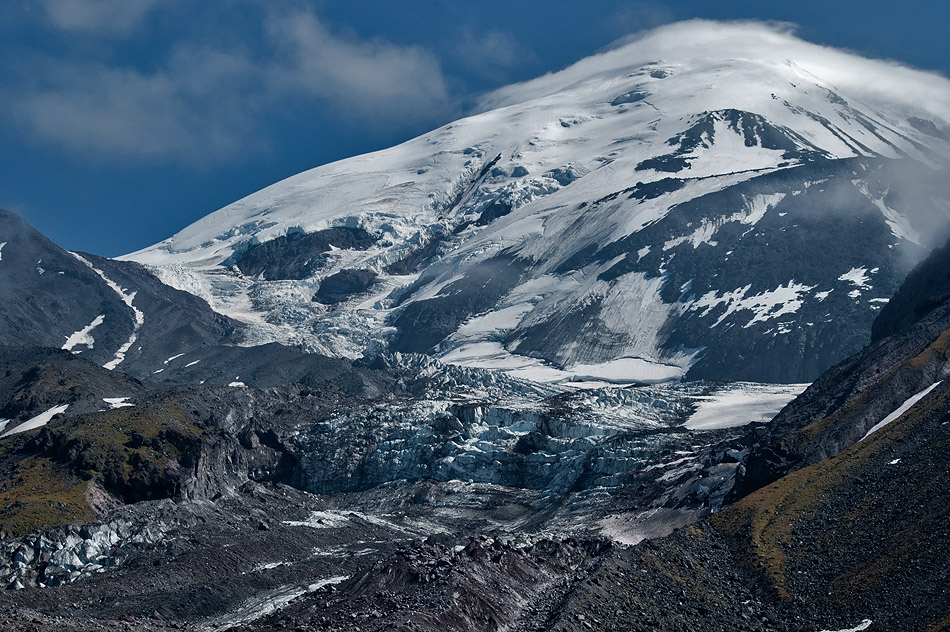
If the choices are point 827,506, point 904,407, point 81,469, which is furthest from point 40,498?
point 904,407

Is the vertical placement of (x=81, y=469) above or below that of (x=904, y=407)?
above

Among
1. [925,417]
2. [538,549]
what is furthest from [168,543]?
[925,417]

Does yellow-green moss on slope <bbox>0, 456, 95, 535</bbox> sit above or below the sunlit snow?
above

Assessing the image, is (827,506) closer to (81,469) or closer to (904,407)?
(904,407)

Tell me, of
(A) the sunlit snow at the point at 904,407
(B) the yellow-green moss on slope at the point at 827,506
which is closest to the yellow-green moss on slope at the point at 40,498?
(B) the yellow-green moss on slope at the point at 827,506

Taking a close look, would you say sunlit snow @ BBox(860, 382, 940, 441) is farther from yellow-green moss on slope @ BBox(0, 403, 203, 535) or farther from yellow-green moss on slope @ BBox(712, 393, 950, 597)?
yellow-green moss on slope @ BBox(0, 403, 203, 535)

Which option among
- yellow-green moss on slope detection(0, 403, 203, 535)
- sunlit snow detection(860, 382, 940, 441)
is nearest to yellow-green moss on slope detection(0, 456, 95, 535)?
yellow-green moss on slope detection(0, 403, 203, 535)

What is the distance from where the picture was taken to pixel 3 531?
486 feet

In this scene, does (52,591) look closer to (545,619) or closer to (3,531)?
(3,531)

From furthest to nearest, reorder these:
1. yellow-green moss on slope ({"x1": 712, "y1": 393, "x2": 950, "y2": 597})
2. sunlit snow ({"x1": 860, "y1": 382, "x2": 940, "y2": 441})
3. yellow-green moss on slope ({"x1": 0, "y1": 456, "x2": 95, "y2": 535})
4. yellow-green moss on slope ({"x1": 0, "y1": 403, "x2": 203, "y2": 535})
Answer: yellow-green moss on slope ({"x1": 0, "y1": 403, "x2": 203, "y2": 535})
yellow-green moss on slope ({"x1": 0, "y1": 456, "x2": 95, "y2": 535})
sunlit snow ({"x1": 860, "y1": 382, "x2": 940, "y2": 441})
yellow-green moss on slope ({"x1": 712, "y1": 393, "x2": 950, "y2": 597})

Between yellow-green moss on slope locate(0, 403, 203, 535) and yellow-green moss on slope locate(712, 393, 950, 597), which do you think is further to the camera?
yellow-green moss on slope locate(0, 403, 203, 535)

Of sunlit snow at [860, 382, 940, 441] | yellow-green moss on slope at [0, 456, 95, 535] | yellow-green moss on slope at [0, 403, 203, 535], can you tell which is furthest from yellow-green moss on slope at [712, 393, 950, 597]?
yellow-green moss on slope at [0, 403, 203, 535]

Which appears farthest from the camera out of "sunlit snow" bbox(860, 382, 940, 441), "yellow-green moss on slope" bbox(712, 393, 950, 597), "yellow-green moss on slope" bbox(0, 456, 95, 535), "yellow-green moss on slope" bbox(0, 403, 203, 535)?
"yellow-green moss on slope" bbox(0, 403, 203, 535)

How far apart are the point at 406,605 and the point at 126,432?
409 ft
